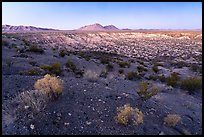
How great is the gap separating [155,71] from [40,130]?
601 inches

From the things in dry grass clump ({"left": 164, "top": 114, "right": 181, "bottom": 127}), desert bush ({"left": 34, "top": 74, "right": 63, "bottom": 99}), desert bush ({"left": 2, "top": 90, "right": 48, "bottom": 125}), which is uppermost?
desert bush ({"left": 34, "top": 74, "right": 63, "bottom": 99})

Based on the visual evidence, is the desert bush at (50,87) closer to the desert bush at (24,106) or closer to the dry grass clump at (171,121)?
the desert bush at (24,106)

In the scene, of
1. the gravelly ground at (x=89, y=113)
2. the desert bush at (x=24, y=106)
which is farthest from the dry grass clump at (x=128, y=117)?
the desert bush at (x=24, y=106)

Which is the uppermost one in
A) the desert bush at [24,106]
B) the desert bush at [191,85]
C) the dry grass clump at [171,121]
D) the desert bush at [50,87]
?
the desert bush at [50,87]

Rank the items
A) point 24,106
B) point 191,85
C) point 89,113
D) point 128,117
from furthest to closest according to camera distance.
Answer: point 191,85 → point 89,113 → point 24,106 → point 128,117

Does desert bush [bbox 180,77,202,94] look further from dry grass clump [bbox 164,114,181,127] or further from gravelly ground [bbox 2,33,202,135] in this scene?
dry grass clump [bbox 164,114,181,127]

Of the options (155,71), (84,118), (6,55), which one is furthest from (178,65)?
(84,118)

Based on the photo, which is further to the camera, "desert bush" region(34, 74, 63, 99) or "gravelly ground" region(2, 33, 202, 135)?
"desert bush" region(34, 74, 63, 99)

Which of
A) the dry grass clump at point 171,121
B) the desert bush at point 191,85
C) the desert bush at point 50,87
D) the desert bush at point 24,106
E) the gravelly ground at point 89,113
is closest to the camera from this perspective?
the gravelly ground at point 89,113

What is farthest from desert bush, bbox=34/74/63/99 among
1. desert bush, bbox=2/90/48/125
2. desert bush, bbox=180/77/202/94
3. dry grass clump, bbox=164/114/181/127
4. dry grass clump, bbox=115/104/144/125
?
desert bush, bbox=180/77/202/94

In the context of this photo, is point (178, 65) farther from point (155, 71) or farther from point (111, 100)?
point (111, 100)

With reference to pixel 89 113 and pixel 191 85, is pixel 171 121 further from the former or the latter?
pixel 191 85

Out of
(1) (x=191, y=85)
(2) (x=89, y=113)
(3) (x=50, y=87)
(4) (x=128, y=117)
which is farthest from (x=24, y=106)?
(1) (x=191, y=85)

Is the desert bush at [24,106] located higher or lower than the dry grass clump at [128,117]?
higher
